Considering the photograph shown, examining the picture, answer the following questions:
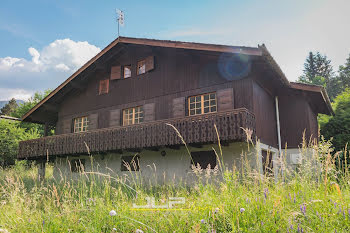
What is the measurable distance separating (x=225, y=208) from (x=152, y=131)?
29.5ft

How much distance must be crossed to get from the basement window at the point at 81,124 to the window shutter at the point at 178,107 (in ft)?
20.5

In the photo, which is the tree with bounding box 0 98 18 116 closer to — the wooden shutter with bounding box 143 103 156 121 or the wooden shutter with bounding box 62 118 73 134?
the wooden shutter with bounding box 62 118 73 134

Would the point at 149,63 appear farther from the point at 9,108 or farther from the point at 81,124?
the point at 9,108

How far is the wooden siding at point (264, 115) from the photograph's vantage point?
11.5 meters

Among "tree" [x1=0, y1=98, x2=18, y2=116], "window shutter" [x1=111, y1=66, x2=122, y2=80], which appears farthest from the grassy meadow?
"tree" [x1=0, y1=98, x2=18, y2=116]

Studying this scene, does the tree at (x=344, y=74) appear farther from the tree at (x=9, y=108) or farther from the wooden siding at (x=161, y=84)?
the tree at (x=9, y=108)

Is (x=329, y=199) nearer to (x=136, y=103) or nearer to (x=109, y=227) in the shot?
(x=109, y=227)

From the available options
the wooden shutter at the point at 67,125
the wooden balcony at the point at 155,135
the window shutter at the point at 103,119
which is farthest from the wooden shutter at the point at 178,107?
the wooden shutter at the point at 67,125

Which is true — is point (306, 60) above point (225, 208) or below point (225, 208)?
above

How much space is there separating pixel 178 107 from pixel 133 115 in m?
2.91

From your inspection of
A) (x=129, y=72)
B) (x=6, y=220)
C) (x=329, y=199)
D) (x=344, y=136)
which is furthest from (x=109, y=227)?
(x=344, y=136)

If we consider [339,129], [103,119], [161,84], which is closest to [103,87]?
[103,119]

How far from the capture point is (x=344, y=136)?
15969 millimetres

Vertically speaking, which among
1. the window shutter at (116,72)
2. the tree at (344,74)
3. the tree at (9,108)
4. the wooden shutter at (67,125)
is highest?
the tree at (344,74)
